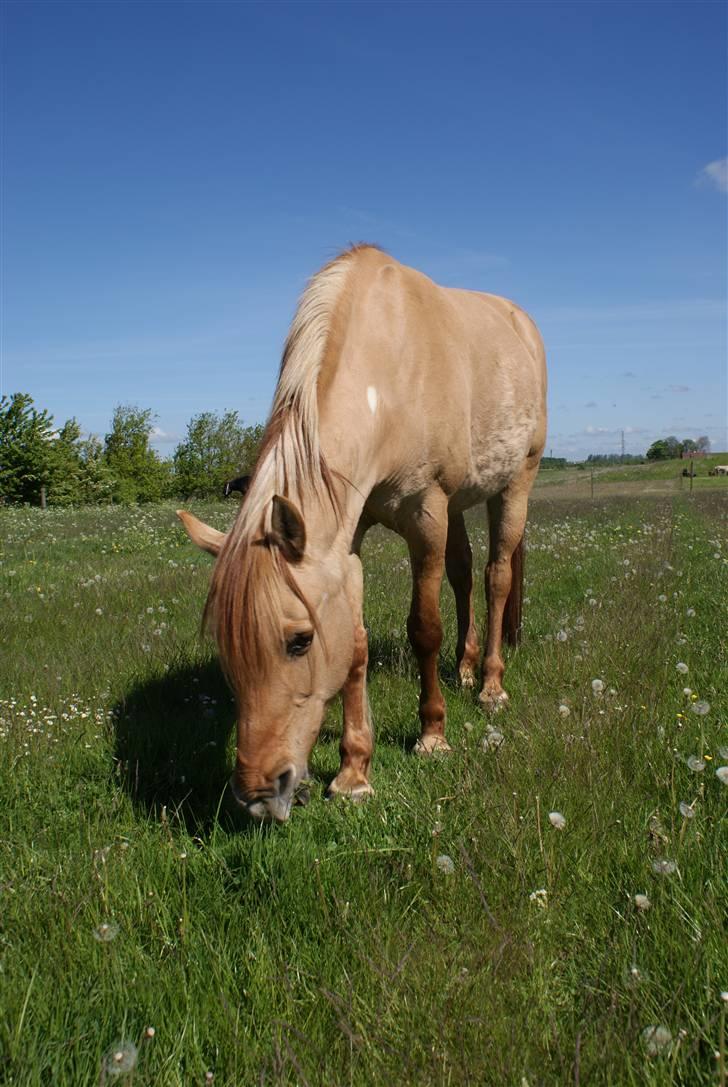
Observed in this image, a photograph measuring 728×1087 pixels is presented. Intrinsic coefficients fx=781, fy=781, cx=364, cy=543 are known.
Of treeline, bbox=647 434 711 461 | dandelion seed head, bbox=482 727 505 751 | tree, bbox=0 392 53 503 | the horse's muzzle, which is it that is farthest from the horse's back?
treeline, bbox=647 434 711 461

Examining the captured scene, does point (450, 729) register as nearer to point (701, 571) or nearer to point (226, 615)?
point (226, 615)

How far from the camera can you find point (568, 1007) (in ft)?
7.22

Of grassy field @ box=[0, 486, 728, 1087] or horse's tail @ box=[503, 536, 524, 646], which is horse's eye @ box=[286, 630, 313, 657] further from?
horse's tail @ box=[503, 536, 524, 646]

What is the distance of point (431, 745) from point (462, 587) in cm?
237

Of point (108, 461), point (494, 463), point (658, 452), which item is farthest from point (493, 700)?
point (658, 452)

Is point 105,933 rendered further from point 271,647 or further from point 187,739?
point 187,739

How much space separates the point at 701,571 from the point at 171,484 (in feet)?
228

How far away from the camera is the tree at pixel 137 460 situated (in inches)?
2694

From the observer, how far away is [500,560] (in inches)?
253

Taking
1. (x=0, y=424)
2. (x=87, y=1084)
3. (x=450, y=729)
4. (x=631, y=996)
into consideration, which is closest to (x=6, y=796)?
(x=87, y=1084)

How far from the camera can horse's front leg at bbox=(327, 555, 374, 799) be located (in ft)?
13.0

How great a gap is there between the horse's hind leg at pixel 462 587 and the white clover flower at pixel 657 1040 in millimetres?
4453

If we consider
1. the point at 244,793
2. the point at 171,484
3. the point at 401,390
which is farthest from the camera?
the point at 171,484

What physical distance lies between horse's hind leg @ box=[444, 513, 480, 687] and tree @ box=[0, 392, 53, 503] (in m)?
52.3
